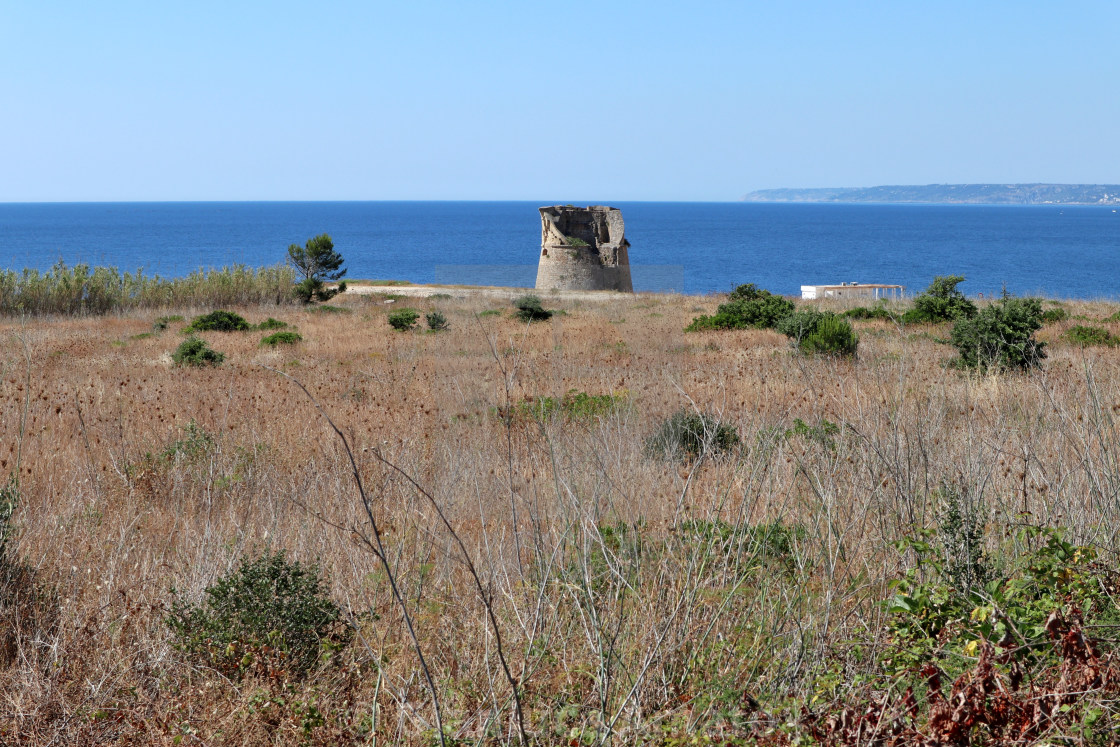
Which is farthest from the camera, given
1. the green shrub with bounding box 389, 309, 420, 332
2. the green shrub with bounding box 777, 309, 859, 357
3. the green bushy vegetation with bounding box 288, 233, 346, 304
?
the green bushy vegetation with bounding box 288, 233, 346, 304

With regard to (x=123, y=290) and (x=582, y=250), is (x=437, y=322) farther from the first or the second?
(x=582, y=250)

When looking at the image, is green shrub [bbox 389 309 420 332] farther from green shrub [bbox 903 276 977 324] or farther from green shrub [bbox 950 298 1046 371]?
green shrub [bbox 950 298 1046 371]

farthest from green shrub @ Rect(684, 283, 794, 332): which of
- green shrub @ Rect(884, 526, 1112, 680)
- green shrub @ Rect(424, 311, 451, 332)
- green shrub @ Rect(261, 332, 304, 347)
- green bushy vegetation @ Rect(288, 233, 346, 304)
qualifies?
green bushy vegetation @ Rect(288, 233, 346, 304)

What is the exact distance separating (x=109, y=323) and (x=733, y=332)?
51.6ft

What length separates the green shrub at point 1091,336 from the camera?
589 inches

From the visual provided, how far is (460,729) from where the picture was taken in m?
2.47

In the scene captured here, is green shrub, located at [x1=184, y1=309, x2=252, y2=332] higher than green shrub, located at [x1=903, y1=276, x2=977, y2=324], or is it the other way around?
green shrub, located at [x1=903, y1=276, x2=977, y2=324]

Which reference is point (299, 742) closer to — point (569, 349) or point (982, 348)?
point (982, 348)

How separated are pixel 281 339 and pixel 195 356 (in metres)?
3.43

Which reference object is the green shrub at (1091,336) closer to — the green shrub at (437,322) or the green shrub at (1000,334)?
the green shrub at (1000,334)

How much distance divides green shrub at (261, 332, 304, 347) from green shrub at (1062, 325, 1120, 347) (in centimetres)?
1451

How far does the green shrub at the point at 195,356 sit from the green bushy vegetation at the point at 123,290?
1265cm

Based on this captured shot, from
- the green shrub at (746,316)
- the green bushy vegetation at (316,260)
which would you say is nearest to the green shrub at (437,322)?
the green shrub at (746,316)

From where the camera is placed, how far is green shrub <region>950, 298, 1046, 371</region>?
11.5m
